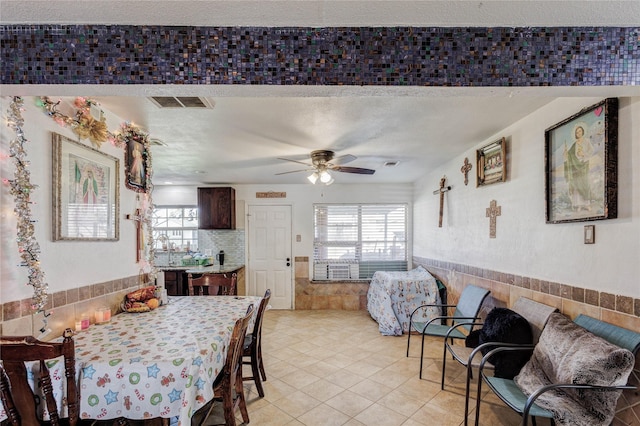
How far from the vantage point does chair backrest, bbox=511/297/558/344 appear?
2.12m

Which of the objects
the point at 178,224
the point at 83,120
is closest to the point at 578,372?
the point at 83,120

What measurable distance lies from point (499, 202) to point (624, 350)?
166 cm

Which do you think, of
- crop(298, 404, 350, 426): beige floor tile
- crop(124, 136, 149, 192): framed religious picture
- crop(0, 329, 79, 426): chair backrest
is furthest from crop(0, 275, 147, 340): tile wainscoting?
crop(298, 404, 350, 426): beige floor tile

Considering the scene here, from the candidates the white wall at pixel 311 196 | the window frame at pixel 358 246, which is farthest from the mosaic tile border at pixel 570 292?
the white wall at pixel 311 196

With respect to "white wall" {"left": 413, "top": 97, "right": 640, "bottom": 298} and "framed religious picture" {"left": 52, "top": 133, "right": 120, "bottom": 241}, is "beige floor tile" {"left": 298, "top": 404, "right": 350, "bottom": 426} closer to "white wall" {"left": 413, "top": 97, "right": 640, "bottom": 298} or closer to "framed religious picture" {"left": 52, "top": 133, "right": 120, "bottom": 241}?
"white wall" {"left": 413, "top": 97, "right": 640, "bottom": 298}

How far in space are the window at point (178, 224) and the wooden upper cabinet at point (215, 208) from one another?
41cm

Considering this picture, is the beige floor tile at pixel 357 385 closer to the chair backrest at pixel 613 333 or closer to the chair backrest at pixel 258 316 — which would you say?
the chair backrest at pixel 258 316

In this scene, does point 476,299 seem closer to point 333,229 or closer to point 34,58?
point 333,229

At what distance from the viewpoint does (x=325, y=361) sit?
10.7ft

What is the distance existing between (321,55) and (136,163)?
228 centimetres

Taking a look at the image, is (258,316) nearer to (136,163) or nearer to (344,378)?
(344,378)

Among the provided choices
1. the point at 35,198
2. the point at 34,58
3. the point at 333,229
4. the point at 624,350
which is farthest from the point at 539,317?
the point at 333,229

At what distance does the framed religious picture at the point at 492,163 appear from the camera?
9.12ft

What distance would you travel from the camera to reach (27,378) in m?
1.26
